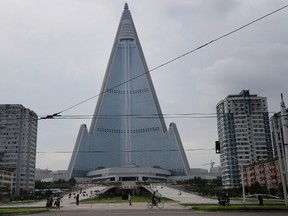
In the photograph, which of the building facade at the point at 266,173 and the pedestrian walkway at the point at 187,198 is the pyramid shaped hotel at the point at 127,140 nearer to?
the building facade at the point at 266,173

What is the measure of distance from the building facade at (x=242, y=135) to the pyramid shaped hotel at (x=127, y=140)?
31.2 metres

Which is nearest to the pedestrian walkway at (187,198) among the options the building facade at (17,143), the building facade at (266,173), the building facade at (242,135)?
the building facade at (266,173)

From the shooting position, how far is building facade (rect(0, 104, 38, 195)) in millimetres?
143250

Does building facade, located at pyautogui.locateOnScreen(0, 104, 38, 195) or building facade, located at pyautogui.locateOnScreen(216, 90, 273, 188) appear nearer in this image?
building facade, located at pyautogui.locateOnScreen(0, 104, 38, 195)

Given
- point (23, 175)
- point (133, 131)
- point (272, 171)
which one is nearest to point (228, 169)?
point (272, 171)

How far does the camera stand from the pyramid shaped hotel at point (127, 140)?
176m

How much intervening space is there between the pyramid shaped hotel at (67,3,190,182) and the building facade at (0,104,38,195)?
2935 cm

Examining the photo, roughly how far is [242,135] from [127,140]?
215ft

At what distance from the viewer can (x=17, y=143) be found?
145750 mm

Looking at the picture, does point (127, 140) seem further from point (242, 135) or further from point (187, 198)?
point (187, 198)

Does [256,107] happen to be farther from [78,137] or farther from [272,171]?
[78,137]

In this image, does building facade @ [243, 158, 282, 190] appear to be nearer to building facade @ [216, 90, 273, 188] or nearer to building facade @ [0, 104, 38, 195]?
building facade @ [216, 90, 273, 188]

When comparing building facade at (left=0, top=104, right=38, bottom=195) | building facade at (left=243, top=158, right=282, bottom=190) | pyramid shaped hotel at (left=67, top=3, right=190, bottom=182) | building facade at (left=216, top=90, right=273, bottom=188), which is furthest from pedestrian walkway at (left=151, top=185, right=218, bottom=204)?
pyramid shaped hotel at (left=67, top=3, right=190, bottom=182)

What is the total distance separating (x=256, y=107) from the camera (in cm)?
15162
